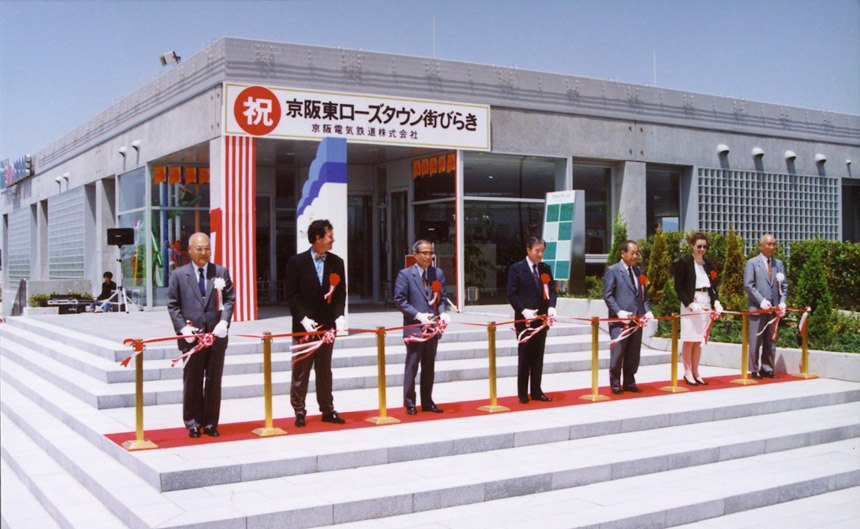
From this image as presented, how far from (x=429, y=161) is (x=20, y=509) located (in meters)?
12.7

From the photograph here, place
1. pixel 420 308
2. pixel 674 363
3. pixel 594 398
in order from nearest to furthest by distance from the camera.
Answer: pixel 420 308
pixel 594 398
pixel 674 363

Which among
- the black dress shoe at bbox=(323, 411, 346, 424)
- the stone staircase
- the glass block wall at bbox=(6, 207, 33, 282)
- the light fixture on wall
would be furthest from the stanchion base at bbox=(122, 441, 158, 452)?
the glass block wall at bbox=(6, 207, 33, 282)

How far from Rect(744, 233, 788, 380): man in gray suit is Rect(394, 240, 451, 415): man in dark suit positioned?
496 cm

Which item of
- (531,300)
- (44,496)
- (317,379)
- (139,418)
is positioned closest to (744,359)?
(531,300)

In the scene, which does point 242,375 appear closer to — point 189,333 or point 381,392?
point 381,392

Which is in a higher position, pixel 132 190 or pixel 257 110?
pixel 257 110

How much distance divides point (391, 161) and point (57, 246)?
14.6 metres

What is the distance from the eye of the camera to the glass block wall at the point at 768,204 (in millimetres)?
20594

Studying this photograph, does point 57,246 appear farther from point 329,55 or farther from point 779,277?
point 779,277

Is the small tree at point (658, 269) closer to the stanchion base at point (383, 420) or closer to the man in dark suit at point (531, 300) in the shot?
the man in dark suit at point (531, 300)

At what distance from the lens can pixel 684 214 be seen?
20297mm

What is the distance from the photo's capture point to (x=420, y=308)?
8547 mm

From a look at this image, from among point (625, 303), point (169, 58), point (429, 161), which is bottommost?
point (625, 303)

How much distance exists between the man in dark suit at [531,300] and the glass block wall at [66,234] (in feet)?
62.3
